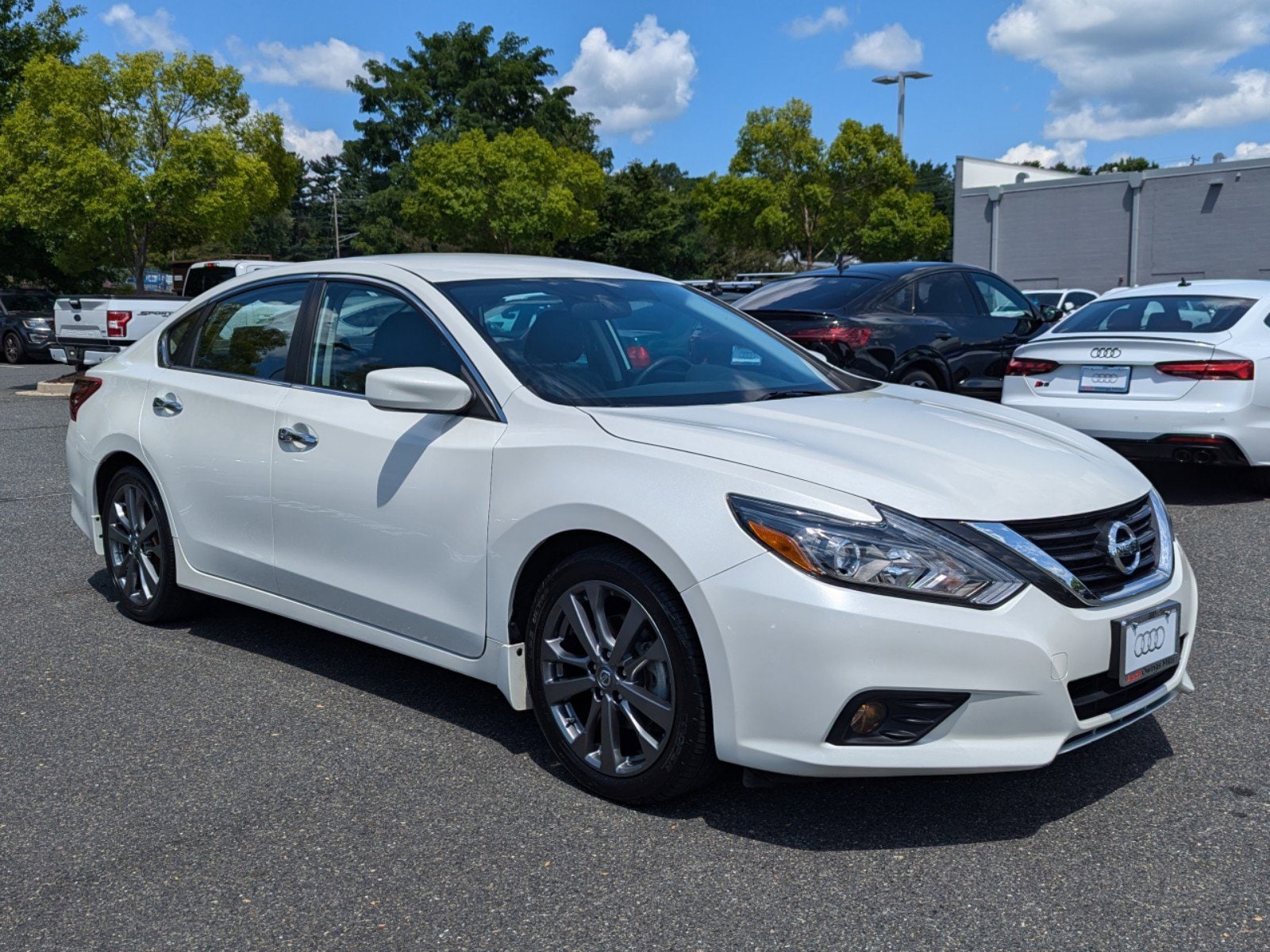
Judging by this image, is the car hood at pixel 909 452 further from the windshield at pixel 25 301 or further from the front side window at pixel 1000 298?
the windshield at pixel 25 301

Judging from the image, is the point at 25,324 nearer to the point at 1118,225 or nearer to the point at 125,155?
the point at 125,155

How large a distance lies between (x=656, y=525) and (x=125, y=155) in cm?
2336

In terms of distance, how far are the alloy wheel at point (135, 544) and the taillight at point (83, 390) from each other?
521 mm

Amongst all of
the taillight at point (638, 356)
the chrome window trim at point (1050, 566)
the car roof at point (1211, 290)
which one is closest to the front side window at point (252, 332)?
the taillight at point (638, 356)

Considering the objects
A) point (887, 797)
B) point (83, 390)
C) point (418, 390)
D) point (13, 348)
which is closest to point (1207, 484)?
point (887, 797)

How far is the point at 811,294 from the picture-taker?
34.2 feet

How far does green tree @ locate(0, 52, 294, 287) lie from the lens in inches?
904

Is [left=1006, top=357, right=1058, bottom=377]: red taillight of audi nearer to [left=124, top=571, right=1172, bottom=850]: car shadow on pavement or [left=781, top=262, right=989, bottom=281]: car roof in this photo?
[left=781, top=262, right=989, bottom=281]: car roof

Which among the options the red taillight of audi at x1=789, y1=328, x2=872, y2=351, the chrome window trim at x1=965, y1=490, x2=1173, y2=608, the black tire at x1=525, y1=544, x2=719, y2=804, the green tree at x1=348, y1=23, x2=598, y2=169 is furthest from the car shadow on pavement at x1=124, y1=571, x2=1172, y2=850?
the green tree at x1=348, y1=23, x2=598, y2=169

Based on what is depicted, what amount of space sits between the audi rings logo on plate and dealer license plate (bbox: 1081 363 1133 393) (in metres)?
5.05

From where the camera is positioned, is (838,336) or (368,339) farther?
(838,336)

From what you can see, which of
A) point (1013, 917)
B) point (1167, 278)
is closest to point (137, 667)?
point (1013, 917)

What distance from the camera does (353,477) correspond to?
4.17 metres

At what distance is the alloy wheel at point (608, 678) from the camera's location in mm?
3375
